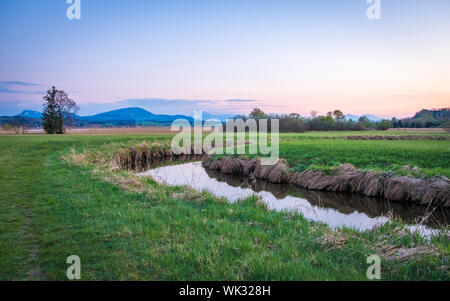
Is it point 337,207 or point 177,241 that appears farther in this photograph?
point 337,207

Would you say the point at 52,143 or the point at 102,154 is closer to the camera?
the point at 102,154

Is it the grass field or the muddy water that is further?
the muddy water

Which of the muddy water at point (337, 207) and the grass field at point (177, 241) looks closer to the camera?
the grass field at point (177, 241)

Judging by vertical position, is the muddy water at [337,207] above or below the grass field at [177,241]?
below

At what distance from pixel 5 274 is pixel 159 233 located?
246cm

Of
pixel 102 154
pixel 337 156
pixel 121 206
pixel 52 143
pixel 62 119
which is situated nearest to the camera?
pixel 121 206

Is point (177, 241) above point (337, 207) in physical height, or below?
above

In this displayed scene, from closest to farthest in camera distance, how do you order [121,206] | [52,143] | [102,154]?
[121,206] < [102,154] < [52,143]

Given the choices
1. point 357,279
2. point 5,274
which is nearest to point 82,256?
point 5,274

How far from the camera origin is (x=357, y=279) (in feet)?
12.0

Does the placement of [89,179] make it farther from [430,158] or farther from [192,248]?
[430,158]

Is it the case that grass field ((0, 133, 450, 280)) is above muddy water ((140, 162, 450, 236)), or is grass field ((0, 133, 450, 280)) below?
above
